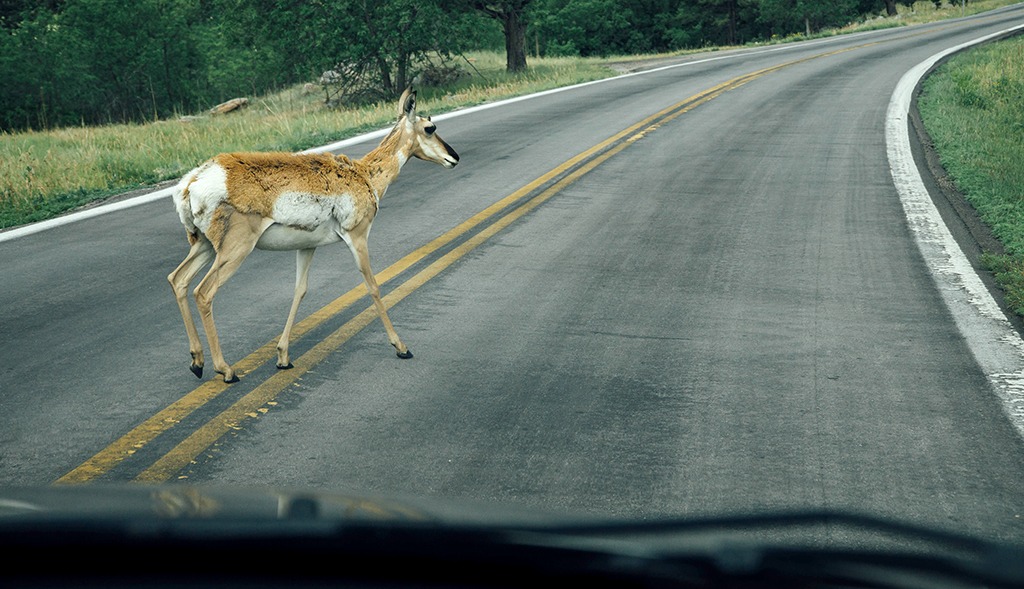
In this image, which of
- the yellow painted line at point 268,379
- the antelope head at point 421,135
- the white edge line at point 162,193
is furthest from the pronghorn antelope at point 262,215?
the white edge line at point 162,193

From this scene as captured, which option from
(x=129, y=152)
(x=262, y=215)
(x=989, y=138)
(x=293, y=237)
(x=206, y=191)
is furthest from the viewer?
(x=129, y=152)

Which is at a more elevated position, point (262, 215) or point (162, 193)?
point (262, 215)

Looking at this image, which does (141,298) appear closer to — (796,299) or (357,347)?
(357,347)

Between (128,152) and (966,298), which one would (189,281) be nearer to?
(966,298)

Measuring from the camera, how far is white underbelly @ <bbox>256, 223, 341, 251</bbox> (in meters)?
6.10

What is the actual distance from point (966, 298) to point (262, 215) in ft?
17.5

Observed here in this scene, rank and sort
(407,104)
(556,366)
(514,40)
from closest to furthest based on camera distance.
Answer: (556,366) < (407,104) < (514,40)

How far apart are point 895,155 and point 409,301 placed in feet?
33.1

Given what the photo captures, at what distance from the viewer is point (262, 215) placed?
6.00 m

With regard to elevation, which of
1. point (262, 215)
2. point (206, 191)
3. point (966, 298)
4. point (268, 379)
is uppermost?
point (206, 191)

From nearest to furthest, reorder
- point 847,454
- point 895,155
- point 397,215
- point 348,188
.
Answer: point 847,454
point 348,188
point 397,215
point 895,155

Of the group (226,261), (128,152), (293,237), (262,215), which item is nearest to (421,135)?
(293,237)

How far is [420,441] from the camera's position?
516 cm

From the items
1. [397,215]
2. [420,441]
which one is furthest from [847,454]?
[397,215]
